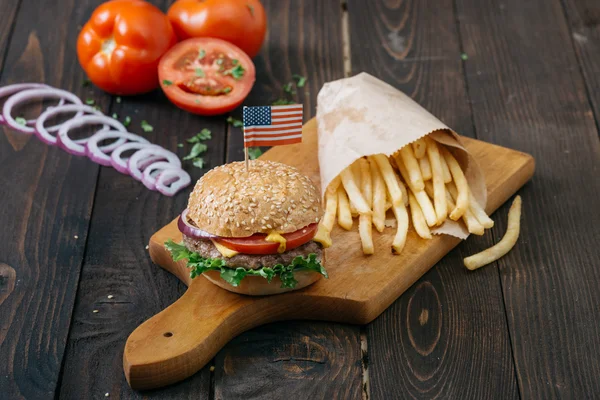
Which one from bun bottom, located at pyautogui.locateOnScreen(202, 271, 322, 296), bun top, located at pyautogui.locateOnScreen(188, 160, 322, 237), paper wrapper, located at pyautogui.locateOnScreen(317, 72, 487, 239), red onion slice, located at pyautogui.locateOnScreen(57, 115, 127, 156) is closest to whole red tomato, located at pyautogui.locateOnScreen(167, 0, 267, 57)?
red onion slice, located at pyautogui.locateOnScreen(57, 115, 127, 156)

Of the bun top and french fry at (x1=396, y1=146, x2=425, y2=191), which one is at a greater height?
the bun top

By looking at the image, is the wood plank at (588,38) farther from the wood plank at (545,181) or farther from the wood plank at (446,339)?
the wood plank at (446,339)

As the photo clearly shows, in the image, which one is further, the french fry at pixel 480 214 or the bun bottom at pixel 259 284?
the french fry at pixel 480 214

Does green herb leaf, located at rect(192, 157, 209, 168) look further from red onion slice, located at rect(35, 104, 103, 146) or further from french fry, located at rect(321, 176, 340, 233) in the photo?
french fry, located at rect(321, 176, 340, 233)

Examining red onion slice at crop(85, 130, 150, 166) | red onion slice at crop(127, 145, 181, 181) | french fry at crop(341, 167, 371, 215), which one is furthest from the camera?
red onion slice at crop(85, 130, 150, 166)

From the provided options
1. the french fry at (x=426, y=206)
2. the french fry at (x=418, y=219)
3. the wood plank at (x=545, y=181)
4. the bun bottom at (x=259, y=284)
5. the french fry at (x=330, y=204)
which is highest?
the bun bottom at (x=259, y=284)

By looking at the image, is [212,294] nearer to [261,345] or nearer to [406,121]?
[261,345]

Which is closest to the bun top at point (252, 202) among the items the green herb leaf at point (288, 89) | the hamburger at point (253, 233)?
the hamburger at point (253, 233)
